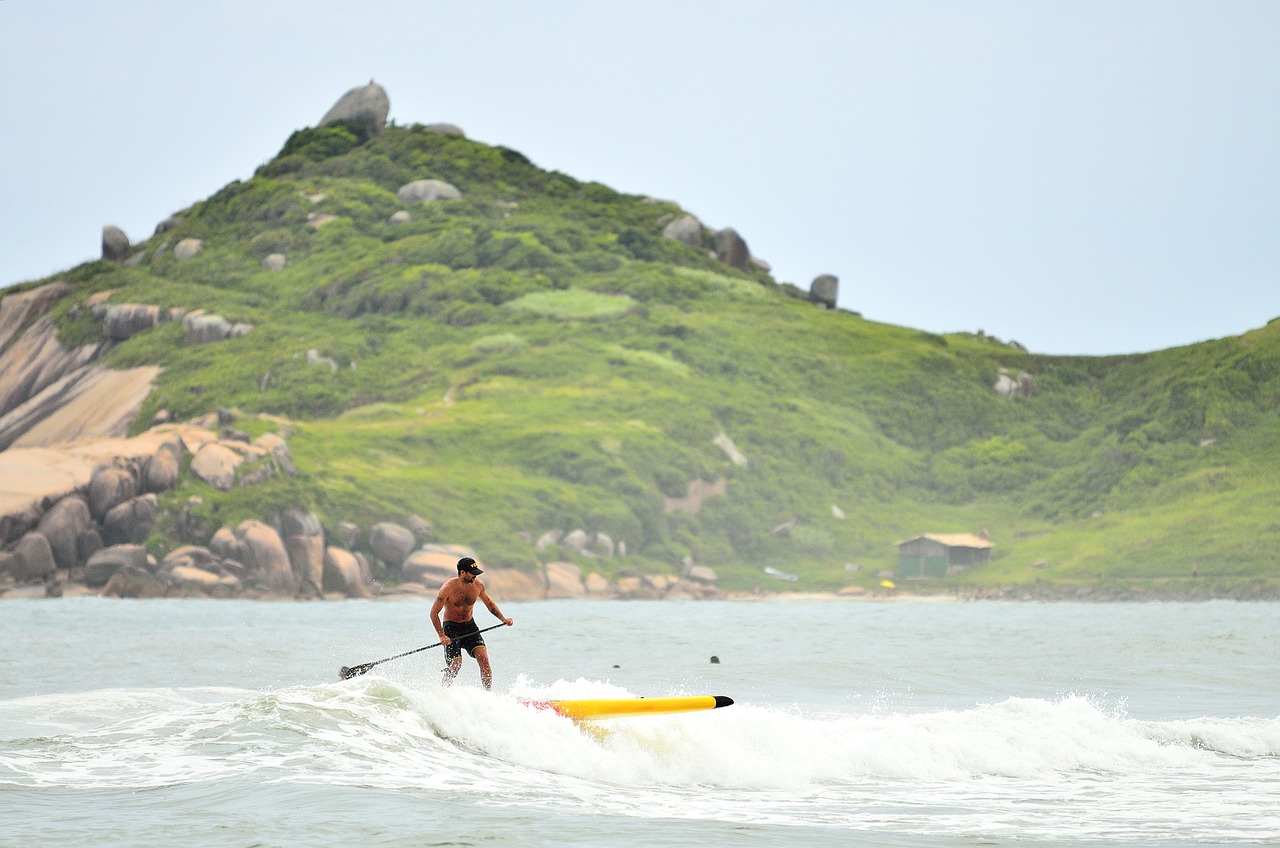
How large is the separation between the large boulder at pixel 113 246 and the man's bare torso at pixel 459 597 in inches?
7325

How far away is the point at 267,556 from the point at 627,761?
254 ft

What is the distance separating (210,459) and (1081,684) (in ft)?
254

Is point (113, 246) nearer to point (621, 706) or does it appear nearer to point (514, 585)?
point (514, 585)

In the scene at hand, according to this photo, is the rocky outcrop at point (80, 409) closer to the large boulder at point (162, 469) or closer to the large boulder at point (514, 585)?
the large boulder at point (162, 469)

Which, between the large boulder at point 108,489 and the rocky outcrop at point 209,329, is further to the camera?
the rocky outcrop at point 209,329

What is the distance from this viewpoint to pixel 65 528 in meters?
92.3

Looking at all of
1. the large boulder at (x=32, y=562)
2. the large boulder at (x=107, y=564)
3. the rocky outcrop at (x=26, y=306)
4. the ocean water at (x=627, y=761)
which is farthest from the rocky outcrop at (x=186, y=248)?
the ocean water at (x=627, y=761)

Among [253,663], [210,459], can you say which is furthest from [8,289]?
[253,663]

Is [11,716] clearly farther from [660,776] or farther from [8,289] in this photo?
[8,289]

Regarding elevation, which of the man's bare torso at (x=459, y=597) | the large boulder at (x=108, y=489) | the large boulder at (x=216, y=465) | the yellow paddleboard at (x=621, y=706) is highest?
the large boulder at (x=216, y=465)

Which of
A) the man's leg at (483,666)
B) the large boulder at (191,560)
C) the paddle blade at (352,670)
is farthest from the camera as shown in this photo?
the large boulder at (191,560)

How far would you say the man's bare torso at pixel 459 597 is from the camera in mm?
22109

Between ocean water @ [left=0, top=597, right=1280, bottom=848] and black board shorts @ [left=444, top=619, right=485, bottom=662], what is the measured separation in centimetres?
56

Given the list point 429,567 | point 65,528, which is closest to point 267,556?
point 429,567
